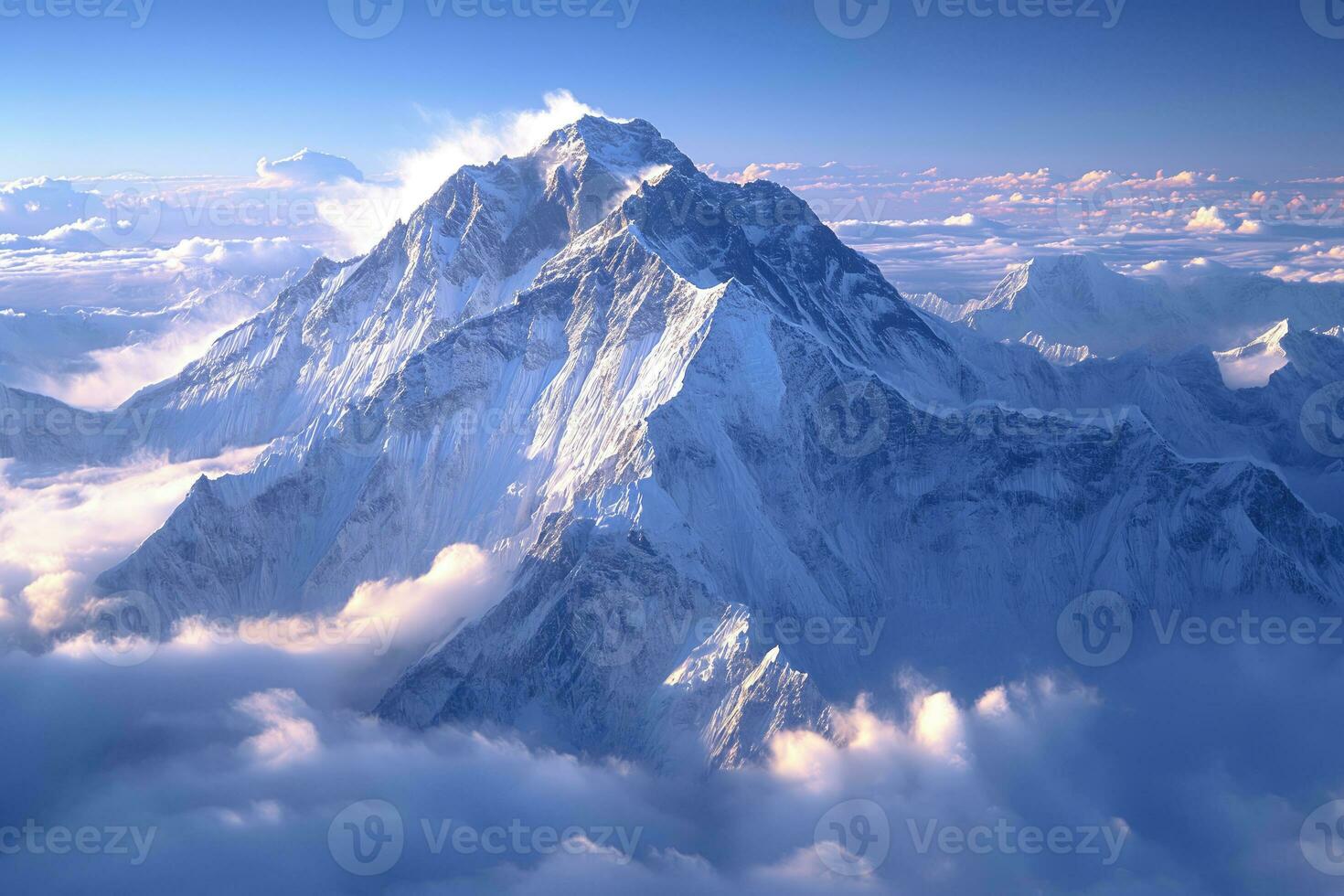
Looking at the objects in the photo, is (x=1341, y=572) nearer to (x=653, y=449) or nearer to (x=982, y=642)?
(x=982, y=642)

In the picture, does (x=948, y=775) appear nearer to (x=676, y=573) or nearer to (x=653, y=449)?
(x=676, y=573)

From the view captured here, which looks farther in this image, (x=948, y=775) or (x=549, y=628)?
(x=549, y=628)

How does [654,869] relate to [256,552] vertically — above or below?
below

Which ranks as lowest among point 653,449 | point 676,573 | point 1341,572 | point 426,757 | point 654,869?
point 654,869

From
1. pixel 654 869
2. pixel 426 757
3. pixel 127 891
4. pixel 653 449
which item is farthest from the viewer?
pixel 653 449

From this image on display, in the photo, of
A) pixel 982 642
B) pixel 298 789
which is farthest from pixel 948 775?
pixel 298 789

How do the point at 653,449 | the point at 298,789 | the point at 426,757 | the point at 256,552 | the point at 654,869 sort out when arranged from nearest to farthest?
the point at 654,869
the point at 298,789
the point at 426,757
the point at 653,449
the point at 256,552

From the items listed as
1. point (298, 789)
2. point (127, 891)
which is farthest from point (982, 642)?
point (127, 891)
